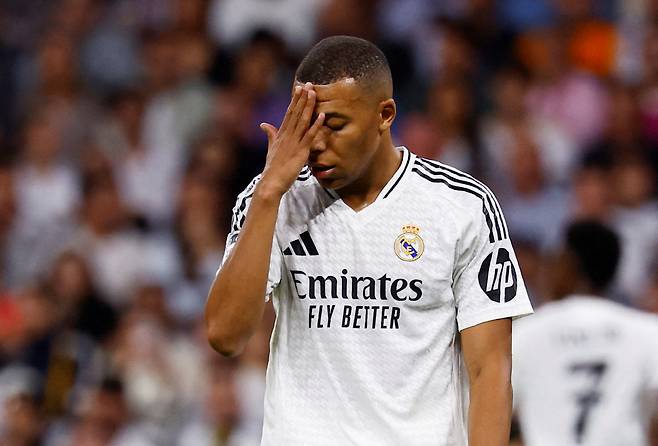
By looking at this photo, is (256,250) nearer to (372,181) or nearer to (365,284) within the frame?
(365,284)

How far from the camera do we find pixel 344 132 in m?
4.08

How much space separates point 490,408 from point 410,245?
1.70 feet

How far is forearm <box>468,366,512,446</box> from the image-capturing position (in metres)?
4.05

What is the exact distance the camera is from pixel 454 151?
969cm

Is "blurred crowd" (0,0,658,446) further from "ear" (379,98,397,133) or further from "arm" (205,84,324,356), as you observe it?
"arm" (205,84,324,356)

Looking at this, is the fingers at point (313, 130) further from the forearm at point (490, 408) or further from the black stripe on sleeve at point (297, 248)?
the forearm at point (490, 408)

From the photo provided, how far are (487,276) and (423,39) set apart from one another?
6936mm

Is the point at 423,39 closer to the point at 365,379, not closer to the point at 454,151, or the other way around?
the point at 454,151

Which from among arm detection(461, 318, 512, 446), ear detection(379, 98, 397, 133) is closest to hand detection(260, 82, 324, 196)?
ear detection(379, 98, 397, 133)

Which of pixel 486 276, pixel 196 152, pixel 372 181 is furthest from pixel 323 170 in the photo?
pixel 196 152

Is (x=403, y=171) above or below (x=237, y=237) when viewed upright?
above

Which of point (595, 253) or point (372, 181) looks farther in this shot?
point (595, 253)

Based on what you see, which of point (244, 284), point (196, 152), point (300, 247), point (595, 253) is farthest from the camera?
point (196, 152)

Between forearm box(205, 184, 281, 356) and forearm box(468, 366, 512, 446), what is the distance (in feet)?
2.14
